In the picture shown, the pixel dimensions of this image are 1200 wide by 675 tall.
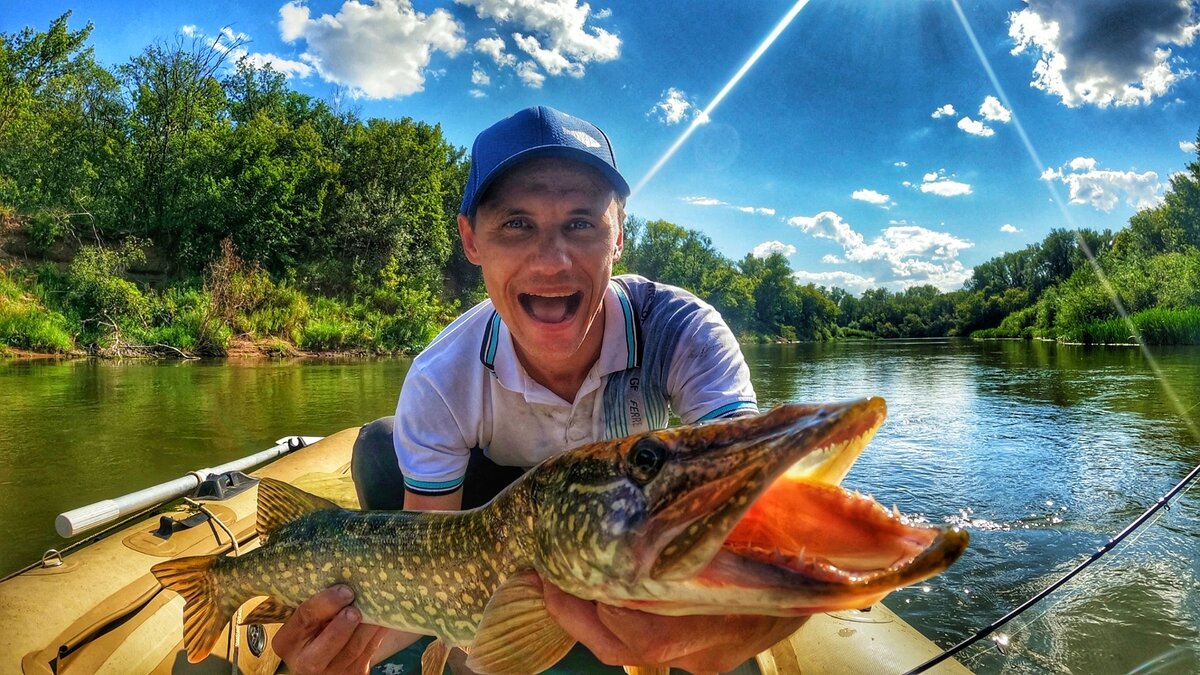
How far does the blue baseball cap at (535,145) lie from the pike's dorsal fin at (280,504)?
107cm

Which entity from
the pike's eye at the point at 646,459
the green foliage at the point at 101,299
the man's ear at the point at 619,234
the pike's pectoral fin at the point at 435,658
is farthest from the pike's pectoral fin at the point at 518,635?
the green foliage at the point at 101,299

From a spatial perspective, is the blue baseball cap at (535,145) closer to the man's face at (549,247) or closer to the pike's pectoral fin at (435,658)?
the man's face at (549,247)

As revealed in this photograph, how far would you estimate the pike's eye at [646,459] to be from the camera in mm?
1140

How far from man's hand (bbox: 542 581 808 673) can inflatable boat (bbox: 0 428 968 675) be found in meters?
0.84

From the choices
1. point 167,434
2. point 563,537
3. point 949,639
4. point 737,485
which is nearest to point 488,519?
point 563,537

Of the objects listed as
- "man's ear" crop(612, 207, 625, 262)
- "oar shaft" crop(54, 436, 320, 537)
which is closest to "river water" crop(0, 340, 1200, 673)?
"oar shaft" crop(54, 436, 320, 537)

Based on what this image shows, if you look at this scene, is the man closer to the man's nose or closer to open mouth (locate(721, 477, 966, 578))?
the man's nose

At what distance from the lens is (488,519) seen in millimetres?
1536

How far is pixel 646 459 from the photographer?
1.16m

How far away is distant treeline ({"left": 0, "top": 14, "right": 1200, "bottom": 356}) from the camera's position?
20531mm

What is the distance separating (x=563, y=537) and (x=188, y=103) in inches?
1294

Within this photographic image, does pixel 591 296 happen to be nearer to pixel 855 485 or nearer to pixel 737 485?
pixel 737 485

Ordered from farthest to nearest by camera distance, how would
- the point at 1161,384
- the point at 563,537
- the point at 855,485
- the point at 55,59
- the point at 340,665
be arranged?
the point at 55,59
the point at 1161,384
the point at 855,485
the point at 340,665
the point at 563,537

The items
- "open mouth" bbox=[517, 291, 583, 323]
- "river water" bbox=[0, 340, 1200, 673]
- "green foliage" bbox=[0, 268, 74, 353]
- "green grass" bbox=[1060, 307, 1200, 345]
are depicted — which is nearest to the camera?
"open mouth" bbox=[517, 291, 583, 323]
